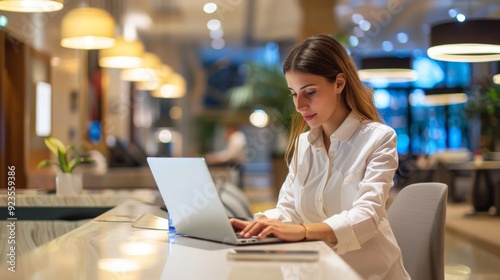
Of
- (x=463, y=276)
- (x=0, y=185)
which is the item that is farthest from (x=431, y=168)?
(x=463, y=276)

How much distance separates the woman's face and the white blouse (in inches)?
3.3

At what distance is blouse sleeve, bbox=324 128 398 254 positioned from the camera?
6.65 feet

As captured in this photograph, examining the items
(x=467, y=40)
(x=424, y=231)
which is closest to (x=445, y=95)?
(x=467, y=40)

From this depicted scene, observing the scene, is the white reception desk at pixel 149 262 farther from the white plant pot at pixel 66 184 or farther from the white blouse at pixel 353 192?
the white plant pot at pixel 66 184

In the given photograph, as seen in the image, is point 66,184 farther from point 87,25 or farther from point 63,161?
point 87,25

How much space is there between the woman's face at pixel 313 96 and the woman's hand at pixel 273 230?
35cm

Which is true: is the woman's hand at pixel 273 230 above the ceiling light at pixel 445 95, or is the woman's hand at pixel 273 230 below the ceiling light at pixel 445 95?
above

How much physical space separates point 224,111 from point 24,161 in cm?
1501

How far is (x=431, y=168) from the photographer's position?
13445 mm

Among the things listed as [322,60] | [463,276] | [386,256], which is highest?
[322,60]

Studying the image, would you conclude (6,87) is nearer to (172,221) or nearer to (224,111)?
(172,221)

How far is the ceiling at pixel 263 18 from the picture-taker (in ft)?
37.2

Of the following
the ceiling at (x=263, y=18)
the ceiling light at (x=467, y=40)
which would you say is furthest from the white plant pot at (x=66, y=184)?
the ceiling at (x=263, y=18)

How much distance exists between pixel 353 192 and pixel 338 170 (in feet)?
0.29
